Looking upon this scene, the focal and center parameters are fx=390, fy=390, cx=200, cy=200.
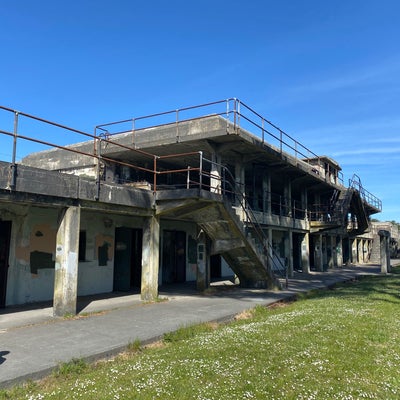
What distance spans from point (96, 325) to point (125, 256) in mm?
6381

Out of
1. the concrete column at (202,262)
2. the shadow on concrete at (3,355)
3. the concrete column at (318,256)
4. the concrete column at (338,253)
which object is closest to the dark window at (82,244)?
the concrete column at (202,262)

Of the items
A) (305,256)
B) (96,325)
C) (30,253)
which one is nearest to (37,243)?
(30,253)

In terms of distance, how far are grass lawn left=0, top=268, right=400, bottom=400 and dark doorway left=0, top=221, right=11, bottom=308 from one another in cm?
568

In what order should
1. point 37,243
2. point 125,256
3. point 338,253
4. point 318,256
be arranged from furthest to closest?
point 338,253 → point 318,256 → point 125,256 → point 37,243

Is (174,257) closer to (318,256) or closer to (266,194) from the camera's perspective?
(266,194)

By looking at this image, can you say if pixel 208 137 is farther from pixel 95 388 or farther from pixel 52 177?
pixel 95 388

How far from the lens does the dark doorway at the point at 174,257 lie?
689 inches

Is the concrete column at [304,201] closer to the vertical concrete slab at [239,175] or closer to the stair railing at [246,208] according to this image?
the stair railing at [246,208]

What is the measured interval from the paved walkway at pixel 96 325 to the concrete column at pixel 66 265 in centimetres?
38

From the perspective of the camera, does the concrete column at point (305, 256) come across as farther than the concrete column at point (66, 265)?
Yes

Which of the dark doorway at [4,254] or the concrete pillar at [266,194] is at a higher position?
the concrete pillar at [266,194]

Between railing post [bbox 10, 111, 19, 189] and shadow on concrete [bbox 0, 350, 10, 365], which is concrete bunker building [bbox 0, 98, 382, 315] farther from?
shadow on concrete [bbox 0, 350, 10, 365]

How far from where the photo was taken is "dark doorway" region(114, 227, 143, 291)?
14.5 m

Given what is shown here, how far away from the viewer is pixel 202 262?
14.5 meters
